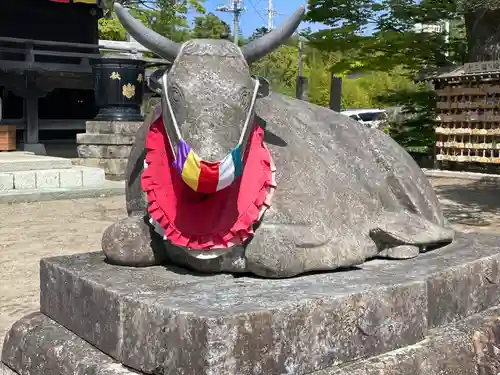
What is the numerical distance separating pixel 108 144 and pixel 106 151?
147 mm

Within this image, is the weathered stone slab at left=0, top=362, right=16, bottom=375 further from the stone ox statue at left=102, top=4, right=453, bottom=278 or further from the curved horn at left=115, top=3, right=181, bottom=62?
the curved horn at left=115, top=3, right=181, bottom=62

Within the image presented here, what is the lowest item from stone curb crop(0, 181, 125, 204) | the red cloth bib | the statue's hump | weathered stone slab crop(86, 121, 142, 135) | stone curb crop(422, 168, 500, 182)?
stone curb crop(0, 181, 125, 204)

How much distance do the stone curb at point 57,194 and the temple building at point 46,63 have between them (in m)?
5.08

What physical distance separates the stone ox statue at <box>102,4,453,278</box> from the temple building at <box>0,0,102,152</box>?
491 inches

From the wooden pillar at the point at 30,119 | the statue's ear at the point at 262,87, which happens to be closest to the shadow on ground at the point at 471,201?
the statue's ear at the point at 262,87

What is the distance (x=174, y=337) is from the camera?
87.4 inches

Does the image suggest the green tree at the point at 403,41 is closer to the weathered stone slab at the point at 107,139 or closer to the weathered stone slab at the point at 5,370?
the weathered stone slab at the point at 107,139

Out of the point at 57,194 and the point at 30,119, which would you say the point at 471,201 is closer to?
the point at 57,194

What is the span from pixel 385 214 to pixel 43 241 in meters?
4.74

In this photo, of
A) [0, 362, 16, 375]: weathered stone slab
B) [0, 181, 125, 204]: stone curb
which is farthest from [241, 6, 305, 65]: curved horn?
[0, 181, 125, 204]: stone curb

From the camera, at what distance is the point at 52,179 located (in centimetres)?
1062

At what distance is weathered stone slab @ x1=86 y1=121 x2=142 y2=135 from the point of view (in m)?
12.2

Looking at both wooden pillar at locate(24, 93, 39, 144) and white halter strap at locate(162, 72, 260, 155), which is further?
wooden pillar at locate(24, 93, 39, 144)

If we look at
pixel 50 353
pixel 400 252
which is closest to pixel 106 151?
pixel 400 252
